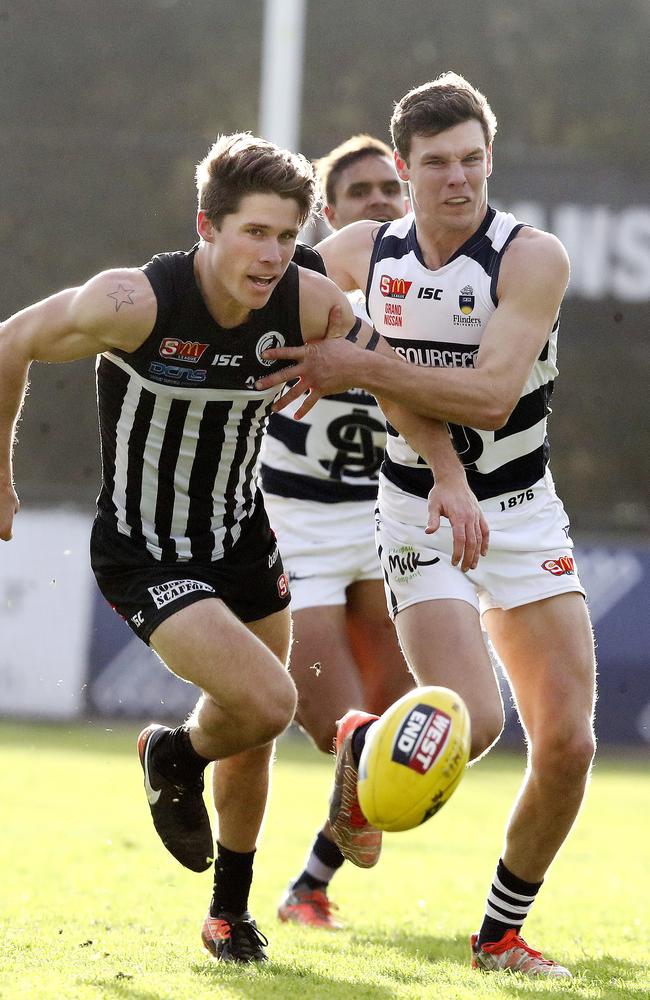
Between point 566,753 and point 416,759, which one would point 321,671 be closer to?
point 566,753

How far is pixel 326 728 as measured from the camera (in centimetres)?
532

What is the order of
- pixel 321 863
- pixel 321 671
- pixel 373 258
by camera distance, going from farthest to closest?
pixel 321 863
pixel 321 671
pixel 373 258

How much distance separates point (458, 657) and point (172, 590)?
0.84m

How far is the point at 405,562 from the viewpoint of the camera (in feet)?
14.6

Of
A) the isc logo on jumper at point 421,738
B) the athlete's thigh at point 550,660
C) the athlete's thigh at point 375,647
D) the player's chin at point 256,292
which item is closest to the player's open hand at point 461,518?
the athlete's thigh at point 550,660

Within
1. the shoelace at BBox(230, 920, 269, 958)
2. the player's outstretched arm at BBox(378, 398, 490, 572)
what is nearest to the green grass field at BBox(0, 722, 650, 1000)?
the shoelace at BBox(230, 920, 269, 958)

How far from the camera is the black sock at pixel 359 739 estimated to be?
4.00 meters

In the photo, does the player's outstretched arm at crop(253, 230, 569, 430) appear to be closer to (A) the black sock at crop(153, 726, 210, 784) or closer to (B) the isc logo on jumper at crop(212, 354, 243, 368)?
(B) the isc logo on jumper at crop(212, 354, 243, 368)

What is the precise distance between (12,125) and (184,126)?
1.92 meters

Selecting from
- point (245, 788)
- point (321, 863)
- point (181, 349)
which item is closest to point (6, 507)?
point (181, 349)

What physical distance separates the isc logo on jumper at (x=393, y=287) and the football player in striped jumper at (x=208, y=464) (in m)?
0.30

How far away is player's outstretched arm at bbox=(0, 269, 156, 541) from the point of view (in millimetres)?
3975

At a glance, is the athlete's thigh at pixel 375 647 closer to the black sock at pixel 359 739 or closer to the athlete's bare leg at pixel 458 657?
the athlete's bare leg at pixel 458 657

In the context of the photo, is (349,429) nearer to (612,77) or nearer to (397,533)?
(397,533)
